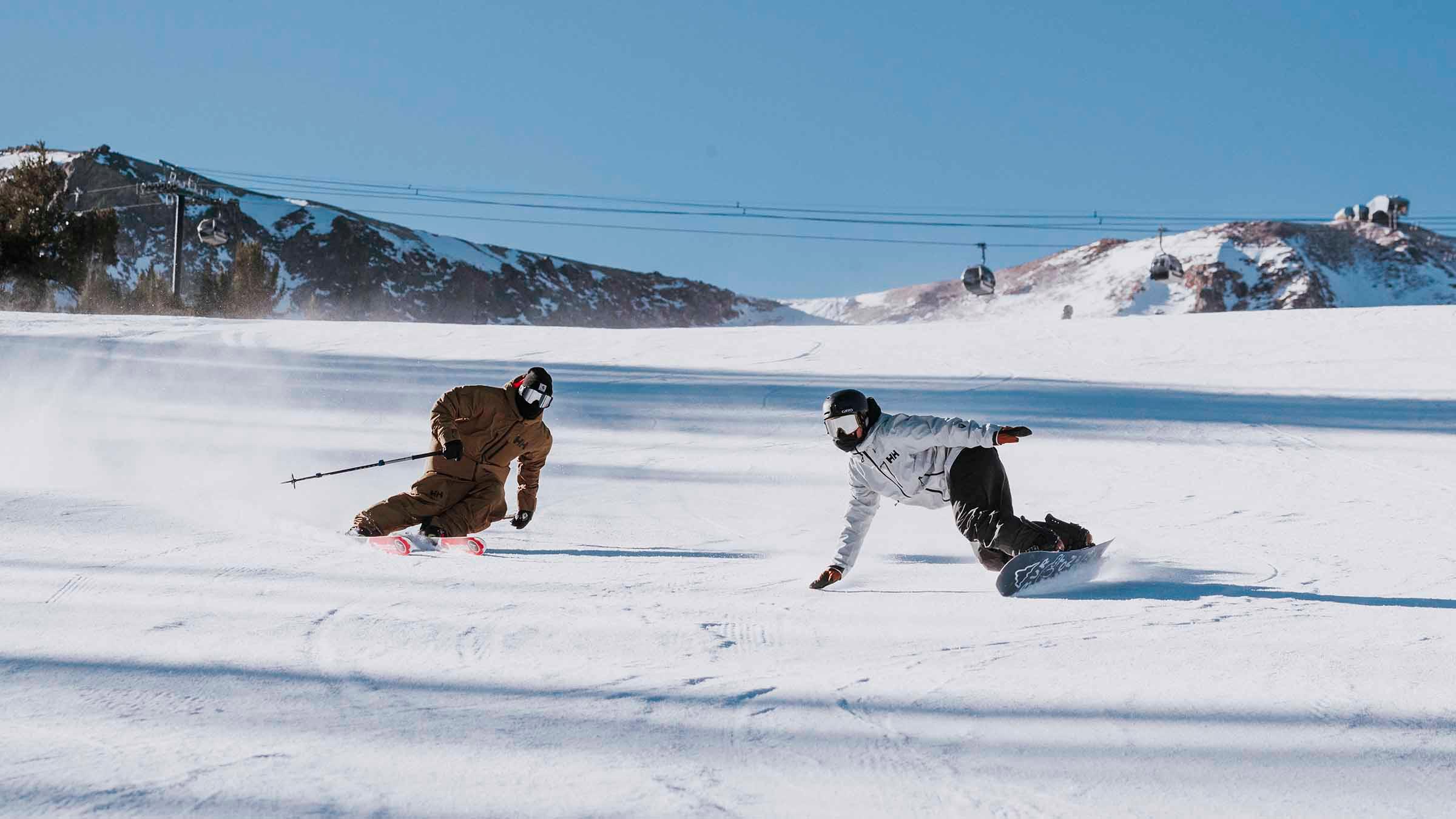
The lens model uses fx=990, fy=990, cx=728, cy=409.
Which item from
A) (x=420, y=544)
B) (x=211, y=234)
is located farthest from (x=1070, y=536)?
(x=211, y=234)

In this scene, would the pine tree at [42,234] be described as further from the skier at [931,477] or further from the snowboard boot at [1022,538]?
the snowboard boot at [1022,538]

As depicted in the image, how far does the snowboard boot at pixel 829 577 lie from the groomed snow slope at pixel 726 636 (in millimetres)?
146

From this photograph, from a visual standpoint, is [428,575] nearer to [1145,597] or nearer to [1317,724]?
[1145,597]

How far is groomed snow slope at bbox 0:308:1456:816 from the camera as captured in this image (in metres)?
1.91

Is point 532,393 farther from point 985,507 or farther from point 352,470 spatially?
point 985,507

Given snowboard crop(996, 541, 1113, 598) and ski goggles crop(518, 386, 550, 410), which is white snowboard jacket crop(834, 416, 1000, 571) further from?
ski goggles crop(518, 386, 550, 410)

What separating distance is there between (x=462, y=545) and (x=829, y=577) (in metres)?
1.94

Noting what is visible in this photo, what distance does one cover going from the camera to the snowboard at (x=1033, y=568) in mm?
3816

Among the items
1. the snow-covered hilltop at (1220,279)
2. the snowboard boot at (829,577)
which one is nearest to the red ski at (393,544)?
the snowboard boot at (829,577)

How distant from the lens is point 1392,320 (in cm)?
1449

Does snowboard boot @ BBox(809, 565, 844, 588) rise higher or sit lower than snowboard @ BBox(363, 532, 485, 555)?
higher

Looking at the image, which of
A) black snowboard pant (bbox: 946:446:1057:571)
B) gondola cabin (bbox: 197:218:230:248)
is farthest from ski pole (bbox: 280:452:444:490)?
gondola cabin (bbox: 197:218:230:248)

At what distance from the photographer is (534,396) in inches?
209

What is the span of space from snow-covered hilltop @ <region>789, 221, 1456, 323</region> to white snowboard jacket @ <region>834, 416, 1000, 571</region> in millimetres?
118777
